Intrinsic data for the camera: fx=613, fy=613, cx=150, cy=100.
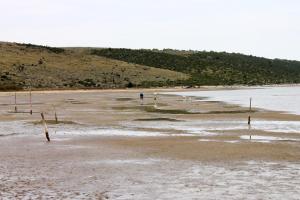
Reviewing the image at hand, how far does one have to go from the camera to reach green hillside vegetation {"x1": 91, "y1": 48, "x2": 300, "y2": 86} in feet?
460

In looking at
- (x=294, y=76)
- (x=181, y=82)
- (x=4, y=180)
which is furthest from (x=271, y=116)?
(x=294, y=76)

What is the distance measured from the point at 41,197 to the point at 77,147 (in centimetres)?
893

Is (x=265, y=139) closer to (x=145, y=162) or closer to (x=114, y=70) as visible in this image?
(x=145, y=162)

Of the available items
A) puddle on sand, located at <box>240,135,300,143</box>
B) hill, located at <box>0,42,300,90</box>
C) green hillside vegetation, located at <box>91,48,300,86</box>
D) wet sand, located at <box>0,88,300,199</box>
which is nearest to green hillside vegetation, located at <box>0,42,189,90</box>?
hill, located at <box>0,42,300,90</box>

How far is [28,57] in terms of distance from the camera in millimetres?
114875

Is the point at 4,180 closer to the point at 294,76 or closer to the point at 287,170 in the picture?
the point at 287,170

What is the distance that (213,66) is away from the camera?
158 m

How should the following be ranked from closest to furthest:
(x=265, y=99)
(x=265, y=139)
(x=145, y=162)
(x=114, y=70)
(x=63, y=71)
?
(x=145, y=162) < (x=265, y=139) < (x=265, y=99) < (x=63, y=71) < (x=114, y=70)

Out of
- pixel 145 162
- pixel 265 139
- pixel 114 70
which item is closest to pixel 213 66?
pixel 114 70

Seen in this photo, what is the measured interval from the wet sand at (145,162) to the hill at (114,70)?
194 ft

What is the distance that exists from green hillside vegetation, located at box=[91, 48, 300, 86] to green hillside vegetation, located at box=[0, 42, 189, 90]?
967 centimetres

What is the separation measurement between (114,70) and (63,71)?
12.0 meters

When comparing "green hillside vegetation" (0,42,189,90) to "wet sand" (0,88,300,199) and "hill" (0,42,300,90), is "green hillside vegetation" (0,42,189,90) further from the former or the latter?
"wet sand" (0,88,300,199)

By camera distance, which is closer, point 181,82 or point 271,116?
point 271,116
